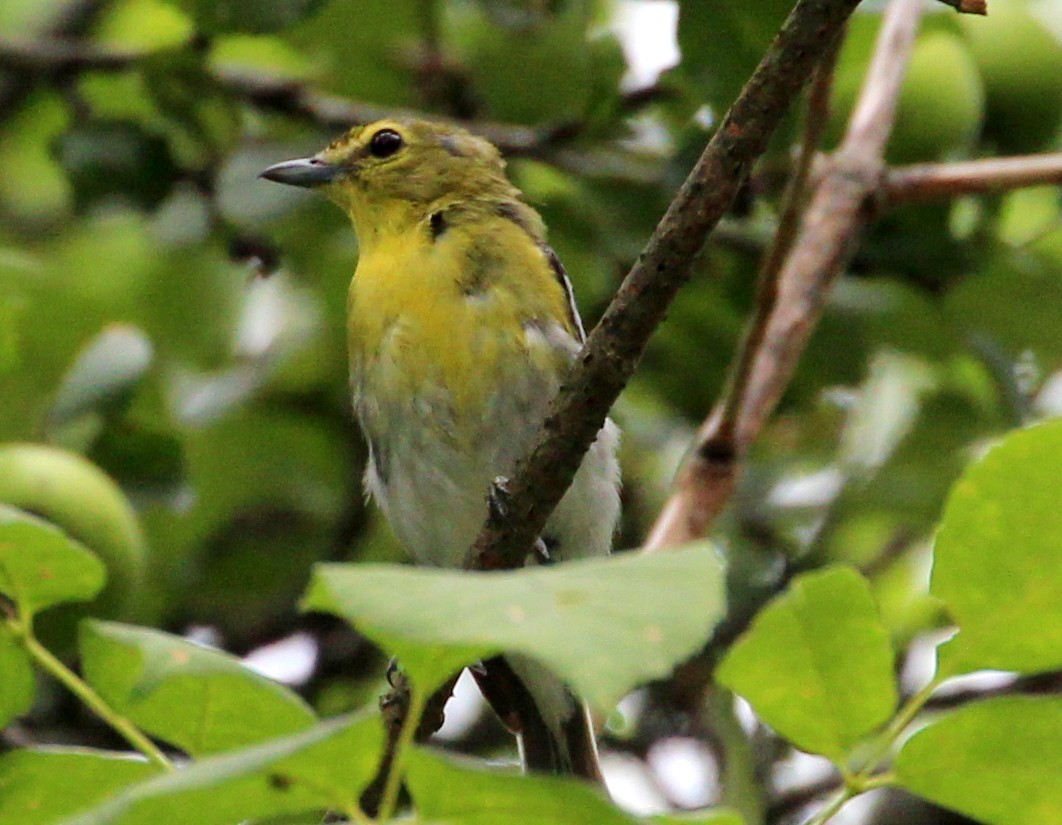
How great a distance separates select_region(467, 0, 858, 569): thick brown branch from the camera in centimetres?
198

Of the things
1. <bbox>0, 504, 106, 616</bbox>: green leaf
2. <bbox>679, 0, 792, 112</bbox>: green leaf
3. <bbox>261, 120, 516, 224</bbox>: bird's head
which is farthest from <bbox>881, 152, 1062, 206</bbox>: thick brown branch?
<bbox>0, 504, 106, 616</bbox>: green leaf

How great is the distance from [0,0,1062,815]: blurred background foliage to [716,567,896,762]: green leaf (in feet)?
7.52

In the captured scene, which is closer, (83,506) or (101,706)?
(101,706)

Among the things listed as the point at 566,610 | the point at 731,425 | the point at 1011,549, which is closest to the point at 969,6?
the point at 1011,549

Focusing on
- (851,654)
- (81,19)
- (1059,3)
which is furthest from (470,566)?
(81,19)

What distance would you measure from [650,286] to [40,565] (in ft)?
2.78

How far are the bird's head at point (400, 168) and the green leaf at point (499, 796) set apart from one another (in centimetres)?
315

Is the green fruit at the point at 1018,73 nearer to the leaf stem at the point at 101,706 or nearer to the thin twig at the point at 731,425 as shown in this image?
the thin twig at the point at 731,425

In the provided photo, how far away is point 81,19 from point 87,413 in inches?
94.4

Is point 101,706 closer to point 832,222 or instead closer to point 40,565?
point 40,565

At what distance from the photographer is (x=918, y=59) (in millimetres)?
3895

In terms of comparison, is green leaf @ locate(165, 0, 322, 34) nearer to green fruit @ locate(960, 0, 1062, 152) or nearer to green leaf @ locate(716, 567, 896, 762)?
green fruit @ locate(960, 0, 1062, 152)

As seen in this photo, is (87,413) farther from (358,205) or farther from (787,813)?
(787,813)

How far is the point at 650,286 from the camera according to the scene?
83.4 inches
